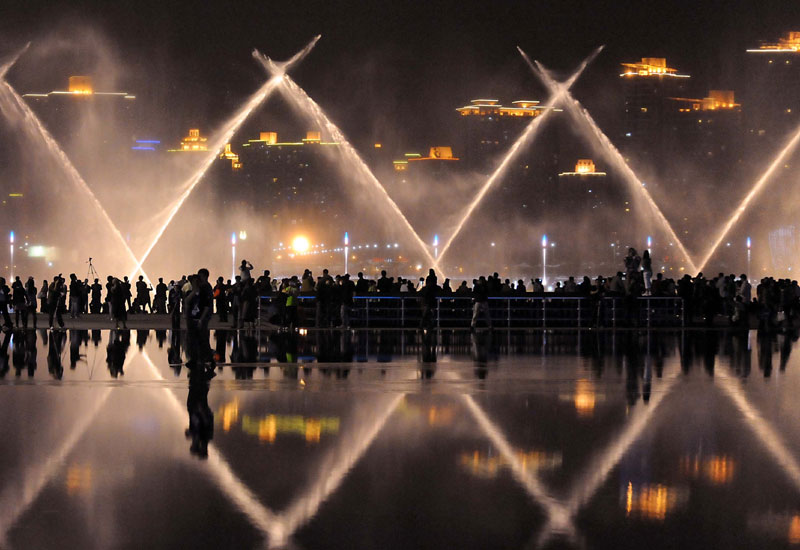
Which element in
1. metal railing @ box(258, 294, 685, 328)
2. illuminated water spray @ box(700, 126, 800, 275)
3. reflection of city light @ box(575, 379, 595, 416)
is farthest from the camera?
illuminated water spray @ box(700, 126, 800, 275)

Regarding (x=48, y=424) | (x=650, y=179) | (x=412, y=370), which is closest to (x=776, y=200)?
(x=650, y=179)

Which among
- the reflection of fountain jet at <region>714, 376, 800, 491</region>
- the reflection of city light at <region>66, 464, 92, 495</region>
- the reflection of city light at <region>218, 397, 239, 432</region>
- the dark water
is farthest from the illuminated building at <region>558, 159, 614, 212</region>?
the reflection of city light at <region>66, 464, 92, 495</region>

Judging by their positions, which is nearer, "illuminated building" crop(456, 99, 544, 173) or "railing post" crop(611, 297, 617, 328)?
"railing post" crop(611, 297, 617, 328)

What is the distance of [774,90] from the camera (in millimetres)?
154750

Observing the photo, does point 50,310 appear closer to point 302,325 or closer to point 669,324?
point 302,325

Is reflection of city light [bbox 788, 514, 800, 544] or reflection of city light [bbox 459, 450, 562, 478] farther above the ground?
reflection of city light [bbox 459, 450, 562, 478]

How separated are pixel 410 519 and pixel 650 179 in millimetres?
145459

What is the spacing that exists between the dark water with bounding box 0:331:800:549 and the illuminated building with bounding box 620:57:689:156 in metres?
148

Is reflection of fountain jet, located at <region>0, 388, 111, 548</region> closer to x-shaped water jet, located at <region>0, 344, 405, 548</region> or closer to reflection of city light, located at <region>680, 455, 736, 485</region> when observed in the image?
x-shaped water jet, located at <region>0, 344, 405, 548</region>

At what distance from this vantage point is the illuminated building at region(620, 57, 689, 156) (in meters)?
166

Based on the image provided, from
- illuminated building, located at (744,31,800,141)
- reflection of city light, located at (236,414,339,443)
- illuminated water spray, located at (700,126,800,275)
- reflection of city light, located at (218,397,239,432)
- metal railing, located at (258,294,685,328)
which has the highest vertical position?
illuminated building, located at (744,31,800,141)

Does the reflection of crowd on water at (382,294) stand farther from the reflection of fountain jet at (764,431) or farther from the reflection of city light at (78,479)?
the reflection of city light at (78,479)

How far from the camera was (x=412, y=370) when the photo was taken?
19688 mm

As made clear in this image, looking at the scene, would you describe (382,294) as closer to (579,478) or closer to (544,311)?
(544,311)
